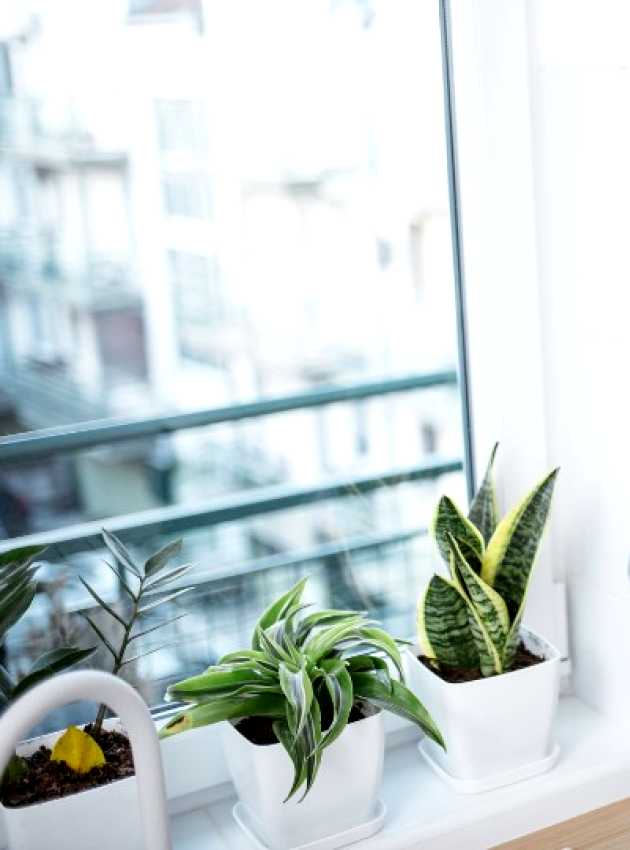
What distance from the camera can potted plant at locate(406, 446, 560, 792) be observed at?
125 cm

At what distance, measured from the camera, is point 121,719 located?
3.24 feet

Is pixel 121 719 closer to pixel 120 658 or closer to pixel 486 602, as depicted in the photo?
pixel 120 658

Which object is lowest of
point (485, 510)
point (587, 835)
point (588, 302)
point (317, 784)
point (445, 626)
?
point (587, 835)

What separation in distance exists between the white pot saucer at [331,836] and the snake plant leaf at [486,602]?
8.9 inches

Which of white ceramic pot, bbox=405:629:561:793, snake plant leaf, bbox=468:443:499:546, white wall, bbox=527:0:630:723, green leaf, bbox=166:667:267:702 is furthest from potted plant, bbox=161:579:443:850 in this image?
white wall, bbox=527:0:630:723

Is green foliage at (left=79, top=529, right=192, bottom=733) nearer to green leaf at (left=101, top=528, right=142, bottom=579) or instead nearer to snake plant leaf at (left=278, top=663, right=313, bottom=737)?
green leaf at (left=101, top=528, right=142, bottom=579)

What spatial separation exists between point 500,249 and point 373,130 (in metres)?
0.21

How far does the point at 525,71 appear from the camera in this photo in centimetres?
132

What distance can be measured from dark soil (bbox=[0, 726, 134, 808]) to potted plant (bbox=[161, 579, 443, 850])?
2.7 inches

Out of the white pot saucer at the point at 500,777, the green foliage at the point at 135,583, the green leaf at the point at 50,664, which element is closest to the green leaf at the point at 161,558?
the green foliage at the point at 135,583

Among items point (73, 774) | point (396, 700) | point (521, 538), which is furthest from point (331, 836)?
point (521, 538)

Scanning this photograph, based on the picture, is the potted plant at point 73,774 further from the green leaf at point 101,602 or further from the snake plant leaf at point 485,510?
the snake plant leaf at point 485,510

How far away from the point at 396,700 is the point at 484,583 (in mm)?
168

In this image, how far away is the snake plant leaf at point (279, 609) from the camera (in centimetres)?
121
